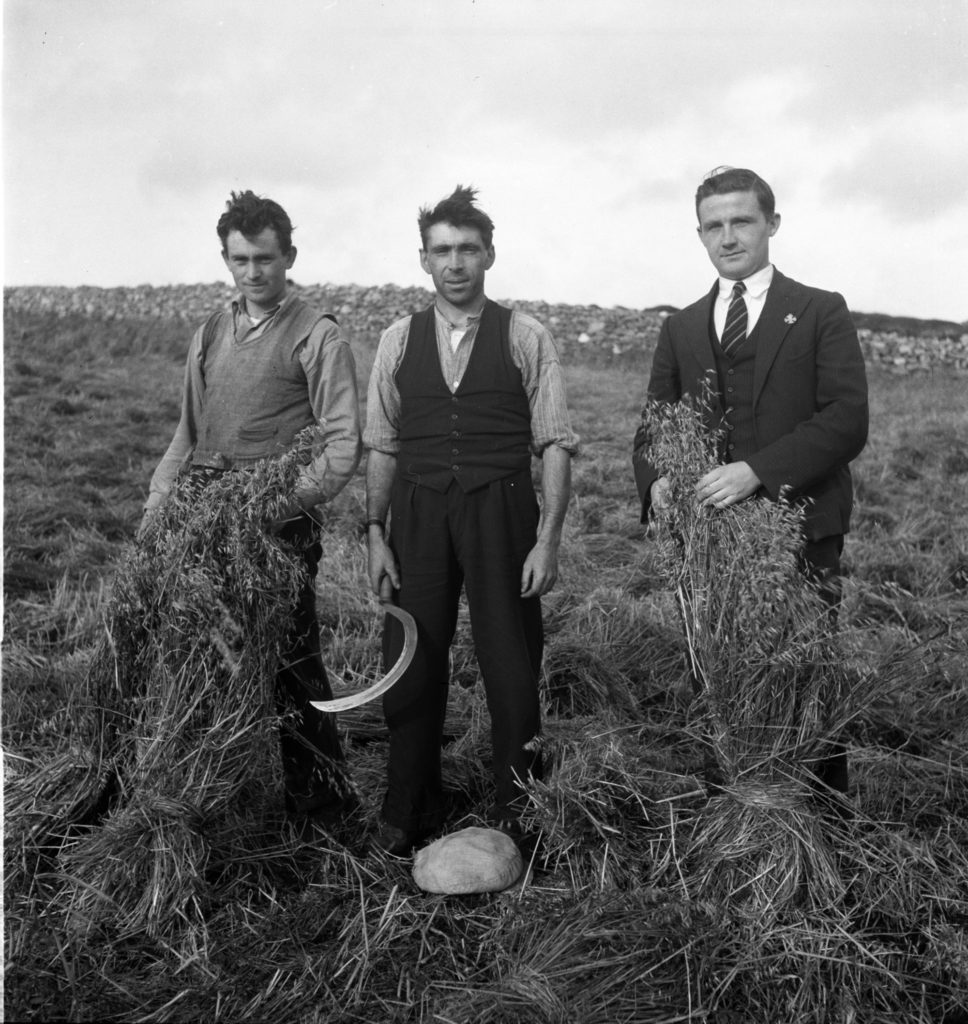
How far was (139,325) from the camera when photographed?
52.3ft

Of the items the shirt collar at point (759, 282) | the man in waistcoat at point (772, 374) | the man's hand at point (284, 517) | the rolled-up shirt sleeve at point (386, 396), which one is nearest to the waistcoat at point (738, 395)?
the man in waistcoat at point (772, 374)

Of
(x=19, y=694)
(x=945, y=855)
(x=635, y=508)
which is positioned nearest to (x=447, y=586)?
(x=945, y=855)

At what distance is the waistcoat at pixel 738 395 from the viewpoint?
300cm

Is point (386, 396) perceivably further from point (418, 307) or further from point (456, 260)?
point (418, 307)

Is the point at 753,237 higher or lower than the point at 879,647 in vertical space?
higher

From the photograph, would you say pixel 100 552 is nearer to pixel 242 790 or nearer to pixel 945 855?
pixel 242 790

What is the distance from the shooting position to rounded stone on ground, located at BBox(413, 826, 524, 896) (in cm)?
287

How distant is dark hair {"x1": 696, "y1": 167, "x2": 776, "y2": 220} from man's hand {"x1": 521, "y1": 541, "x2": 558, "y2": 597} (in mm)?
1123

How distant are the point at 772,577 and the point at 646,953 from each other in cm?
100

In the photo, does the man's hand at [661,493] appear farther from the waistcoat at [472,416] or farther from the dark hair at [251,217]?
the dark hair at [251,217]

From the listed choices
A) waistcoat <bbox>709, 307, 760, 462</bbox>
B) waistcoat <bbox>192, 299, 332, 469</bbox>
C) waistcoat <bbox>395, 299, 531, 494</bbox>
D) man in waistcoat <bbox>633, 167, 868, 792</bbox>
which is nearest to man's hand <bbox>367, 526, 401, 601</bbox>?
waistcoat <bbox>395, 299, 531, 494</bbox>

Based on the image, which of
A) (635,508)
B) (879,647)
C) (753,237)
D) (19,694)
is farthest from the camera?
(635,508)

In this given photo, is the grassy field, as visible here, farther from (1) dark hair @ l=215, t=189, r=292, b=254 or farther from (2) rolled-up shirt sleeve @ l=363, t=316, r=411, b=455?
(1) dark hair @ l=215, t=189, r=292, b=254

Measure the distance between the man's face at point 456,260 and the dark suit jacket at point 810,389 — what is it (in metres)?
0.69
